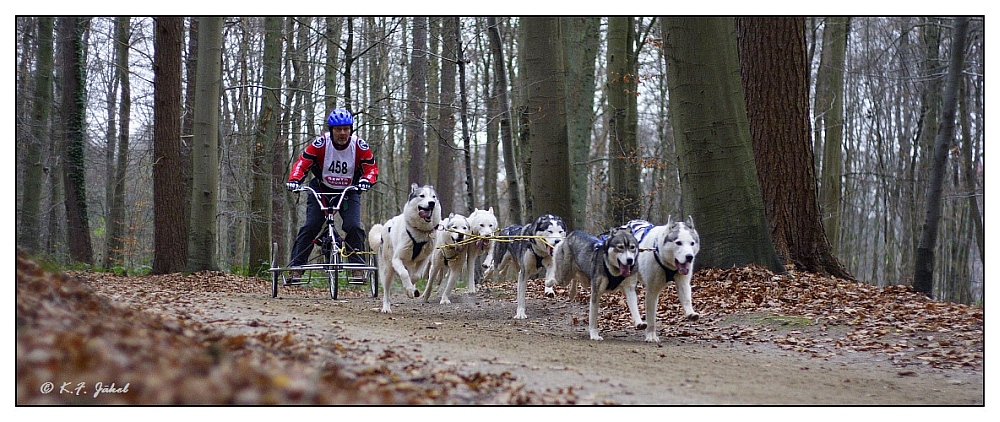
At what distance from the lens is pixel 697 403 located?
4891 mm

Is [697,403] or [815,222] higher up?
[815,222]

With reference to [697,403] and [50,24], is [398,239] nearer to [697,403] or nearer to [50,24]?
[697,403]

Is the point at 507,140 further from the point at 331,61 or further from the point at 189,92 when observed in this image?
the point at 189,92

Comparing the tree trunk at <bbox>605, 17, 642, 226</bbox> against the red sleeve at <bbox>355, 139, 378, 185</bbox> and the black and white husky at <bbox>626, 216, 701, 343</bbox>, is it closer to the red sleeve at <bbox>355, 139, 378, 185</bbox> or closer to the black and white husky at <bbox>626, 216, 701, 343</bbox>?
the red sleeve at <bbox>355, 139, 378, 185</bbox>

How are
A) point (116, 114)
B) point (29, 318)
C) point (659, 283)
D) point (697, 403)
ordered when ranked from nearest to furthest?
point (29, 318) → point (697, 403) → point (659, 283) → point (116, 114)

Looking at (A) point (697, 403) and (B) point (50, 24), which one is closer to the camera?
(A) point (697, 403)

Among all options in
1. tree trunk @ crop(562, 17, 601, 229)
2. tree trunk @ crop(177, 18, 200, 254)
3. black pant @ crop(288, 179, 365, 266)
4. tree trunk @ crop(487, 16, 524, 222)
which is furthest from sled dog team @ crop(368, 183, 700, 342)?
tree trunk @ crop(177, 18, 200, 254)

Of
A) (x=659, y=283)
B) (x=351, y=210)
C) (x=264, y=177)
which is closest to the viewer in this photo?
(x=659, y=283)

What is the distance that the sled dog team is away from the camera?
25.2 ft

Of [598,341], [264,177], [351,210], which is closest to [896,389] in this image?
[598,341]

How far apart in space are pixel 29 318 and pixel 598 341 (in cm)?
529

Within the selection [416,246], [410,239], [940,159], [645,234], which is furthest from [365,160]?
[940,159]

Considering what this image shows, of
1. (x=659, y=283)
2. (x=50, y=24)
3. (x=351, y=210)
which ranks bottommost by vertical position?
(x=659, y=283)

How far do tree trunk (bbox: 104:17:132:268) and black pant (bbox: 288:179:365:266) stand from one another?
44.7 feet
